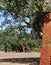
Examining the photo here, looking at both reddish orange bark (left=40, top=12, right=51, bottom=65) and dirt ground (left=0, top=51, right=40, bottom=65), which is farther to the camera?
dirt ground (left=0, top=51, right=40, bottom=65)

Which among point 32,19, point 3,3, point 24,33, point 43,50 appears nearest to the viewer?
point 43,50

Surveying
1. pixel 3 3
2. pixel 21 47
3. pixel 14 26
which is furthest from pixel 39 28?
pixel 21 47

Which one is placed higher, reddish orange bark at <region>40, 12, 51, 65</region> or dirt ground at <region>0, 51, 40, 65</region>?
reddish orange bark at <region>40, 12, 51, 65</region>

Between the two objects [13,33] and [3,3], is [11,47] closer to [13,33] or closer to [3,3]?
[13,33]

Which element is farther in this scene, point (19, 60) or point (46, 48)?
point (19, 60)

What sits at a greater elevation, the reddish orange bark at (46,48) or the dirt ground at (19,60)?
the reddish orange bark at (46,48)

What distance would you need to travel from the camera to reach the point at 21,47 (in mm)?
79688

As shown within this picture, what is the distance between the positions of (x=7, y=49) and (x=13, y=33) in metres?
54.6

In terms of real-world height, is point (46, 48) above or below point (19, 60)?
above

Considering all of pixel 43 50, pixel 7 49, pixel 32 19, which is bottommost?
pixel 7 49

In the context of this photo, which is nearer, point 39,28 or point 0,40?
point 39,28

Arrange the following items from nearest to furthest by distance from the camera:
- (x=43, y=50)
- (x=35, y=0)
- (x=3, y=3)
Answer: (x=43, y=50) < (x=35, y=0) < (x=3, y=3)

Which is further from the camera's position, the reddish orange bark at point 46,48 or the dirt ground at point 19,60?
the dirt ground at point 19,60

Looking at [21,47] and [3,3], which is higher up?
[3,3]
